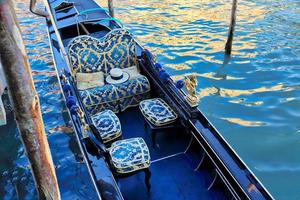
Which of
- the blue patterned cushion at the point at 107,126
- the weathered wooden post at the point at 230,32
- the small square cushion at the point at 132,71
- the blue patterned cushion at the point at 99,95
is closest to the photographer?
the blue patterned cushion at the point at 107,126

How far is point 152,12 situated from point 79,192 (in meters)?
7.46

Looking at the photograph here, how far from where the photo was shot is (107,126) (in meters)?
→ 3.60

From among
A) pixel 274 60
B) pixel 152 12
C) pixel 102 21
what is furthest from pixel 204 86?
pixel 152 12

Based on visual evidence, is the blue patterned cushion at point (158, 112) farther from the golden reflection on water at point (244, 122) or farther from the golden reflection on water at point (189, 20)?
the golden reflection on water at point (189, 20)

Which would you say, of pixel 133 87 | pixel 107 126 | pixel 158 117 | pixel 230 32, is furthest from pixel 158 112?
pixel 230 32

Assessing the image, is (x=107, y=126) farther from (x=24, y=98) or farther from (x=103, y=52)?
(x=24, y=98)

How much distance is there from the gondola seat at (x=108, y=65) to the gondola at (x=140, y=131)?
13 mm

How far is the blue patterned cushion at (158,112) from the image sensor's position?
3.62m

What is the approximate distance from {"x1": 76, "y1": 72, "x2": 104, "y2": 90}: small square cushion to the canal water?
3.40 ft

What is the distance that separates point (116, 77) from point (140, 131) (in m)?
0.85

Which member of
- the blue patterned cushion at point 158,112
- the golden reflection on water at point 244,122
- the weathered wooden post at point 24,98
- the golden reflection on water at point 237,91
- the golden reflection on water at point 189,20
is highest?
the weathered wooden post at point 24,98

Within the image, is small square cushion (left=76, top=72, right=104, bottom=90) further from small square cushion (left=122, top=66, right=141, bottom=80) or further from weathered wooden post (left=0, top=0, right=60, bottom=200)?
weathered wooden post (left=0, top=0, right=60, bottom=200)

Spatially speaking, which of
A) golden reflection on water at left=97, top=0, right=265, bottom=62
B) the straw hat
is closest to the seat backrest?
the straw hat

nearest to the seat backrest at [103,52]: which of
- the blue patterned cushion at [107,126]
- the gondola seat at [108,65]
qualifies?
the gondola seat at [108,65]
